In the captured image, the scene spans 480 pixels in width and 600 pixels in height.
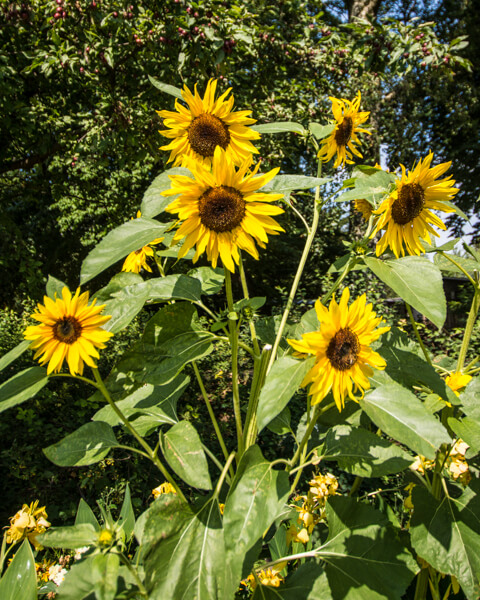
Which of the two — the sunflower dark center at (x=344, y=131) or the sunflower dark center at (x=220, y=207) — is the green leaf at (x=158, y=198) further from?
the sunflower dark center at (x=344, y=131)

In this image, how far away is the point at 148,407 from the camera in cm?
80

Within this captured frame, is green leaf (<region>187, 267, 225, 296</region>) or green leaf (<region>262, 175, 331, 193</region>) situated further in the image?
green leaf (<region>187, 267, 225, 296</region>)

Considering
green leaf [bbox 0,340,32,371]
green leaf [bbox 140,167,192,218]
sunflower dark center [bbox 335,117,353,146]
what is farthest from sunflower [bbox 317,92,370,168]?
green leaf [bbox 0,340,32,371]

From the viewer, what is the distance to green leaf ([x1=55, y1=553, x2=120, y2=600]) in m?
0.58

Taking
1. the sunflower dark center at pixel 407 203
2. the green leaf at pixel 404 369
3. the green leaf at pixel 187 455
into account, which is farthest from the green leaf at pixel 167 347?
the sunflower dark center at pixel 407 203

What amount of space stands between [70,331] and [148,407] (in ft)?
0.69

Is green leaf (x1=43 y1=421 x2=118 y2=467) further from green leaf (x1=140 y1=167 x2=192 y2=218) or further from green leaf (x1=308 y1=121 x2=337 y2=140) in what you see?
green leaf (x1=308 y1=121 x2=337 y2=140)

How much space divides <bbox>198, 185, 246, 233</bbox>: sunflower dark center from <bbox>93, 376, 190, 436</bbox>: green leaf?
0.33m

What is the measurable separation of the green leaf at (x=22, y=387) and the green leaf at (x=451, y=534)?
77cm

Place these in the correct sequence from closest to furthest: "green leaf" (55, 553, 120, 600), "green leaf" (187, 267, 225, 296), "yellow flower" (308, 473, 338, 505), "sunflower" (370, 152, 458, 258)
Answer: "green leaf" (55, 553, 120, 600), "sunflower" (370, 152, 458, 258), "green leaf" (187, 267, 225, 296), "yellow flower" (308, 473, 338, 505)

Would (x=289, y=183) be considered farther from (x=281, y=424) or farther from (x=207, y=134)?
(x=281, y=424)

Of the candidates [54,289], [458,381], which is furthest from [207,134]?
[458,381]

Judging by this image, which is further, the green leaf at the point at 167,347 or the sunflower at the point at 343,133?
the sunflower at the point at 343,133

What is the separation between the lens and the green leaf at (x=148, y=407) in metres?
0.81
